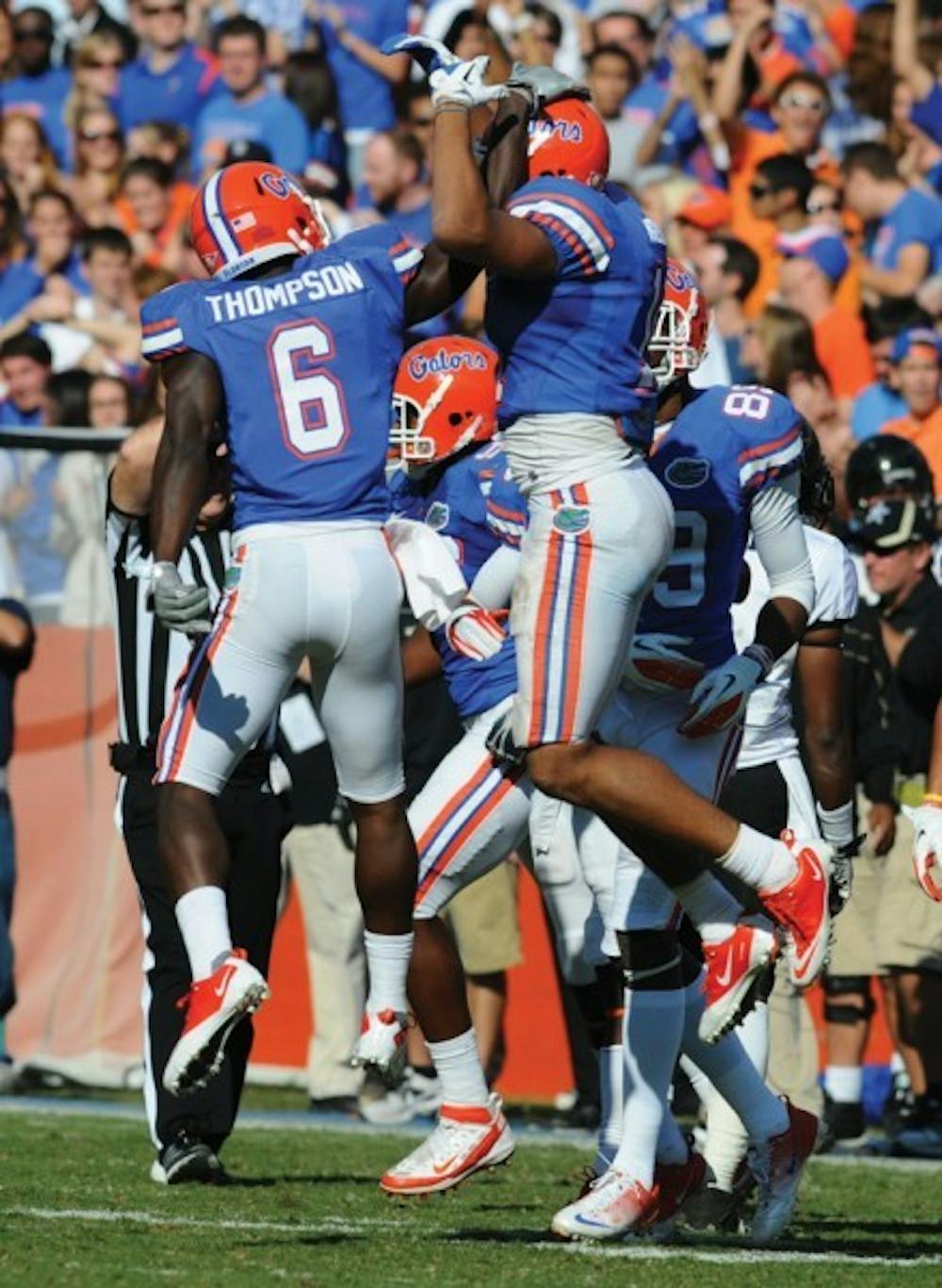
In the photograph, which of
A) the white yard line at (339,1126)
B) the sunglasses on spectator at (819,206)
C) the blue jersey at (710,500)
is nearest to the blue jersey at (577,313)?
the blue jersey at (710,500)

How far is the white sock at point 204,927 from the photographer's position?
5.86 meters

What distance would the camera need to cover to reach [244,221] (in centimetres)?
639

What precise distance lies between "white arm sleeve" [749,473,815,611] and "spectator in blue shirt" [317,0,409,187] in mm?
8897

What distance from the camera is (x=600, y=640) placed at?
18.8ft

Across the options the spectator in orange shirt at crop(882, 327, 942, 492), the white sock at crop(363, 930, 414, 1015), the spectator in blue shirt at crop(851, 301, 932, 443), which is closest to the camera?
the white sock at crop(363, 930, 414, 1015)

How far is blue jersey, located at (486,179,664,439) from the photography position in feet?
19.0

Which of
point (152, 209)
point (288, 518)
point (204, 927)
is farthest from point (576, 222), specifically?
point (152, 209)

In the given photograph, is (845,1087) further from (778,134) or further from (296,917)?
(778,134)

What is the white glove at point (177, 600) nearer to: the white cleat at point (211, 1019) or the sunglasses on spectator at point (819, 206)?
the white cleat at point (211, 1019)

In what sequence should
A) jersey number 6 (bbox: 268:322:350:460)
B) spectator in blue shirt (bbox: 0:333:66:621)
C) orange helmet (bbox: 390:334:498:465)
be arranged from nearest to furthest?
jersey number 6 (bbox: 268:322:350:460) → orange helmet (bbox: 390:334:498:465) → spectator in blue shirt (bbox: 0:333:66:621)

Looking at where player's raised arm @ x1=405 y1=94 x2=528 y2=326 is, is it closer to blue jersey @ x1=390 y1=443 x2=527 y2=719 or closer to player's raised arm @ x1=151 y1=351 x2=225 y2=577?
player's raised arm @ x1=151 y1=351 x2=225 y2=577

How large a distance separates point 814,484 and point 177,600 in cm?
197

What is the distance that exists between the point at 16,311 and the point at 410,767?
5.56 metres

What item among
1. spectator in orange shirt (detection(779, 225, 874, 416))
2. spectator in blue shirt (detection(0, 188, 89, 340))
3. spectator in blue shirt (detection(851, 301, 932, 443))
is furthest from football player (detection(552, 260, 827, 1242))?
spectator in blue shirt (detection(0, 188, 89, 340))
